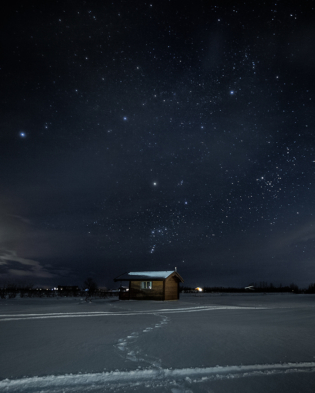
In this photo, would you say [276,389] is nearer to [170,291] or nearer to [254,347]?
[254,347]

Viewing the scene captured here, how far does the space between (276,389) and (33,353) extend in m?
5.11

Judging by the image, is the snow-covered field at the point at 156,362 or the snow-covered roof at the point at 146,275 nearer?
the snow-covered field at the point at 156,362

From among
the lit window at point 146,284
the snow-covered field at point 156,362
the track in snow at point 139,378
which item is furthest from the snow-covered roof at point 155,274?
the track in snow at point 139,378

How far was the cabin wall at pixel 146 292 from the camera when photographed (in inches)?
1218

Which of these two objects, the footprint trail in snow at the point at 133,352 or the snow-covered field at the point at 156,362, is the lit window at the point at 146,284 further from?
the footprint trail in snow at the point at 133,352

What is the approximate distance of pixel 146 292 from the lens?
104 ft

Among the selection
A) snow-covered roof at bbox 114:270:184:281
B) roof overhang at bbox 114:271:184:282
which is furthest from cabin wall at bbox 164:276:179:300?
snow-covered roof at bbox 114:270:184:281

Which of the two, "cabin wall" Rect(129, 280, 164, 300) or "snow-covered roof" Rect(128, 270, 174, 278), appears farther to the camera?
"snow-covered roof" Rect(128, 270, 174, 278)

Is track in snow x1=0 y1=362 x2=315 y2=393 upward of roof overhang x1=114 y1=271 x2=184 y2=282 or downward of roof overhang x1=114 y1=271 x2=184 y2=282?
downward

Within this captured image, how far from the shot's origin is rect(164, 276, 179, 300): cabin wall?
1236 inches

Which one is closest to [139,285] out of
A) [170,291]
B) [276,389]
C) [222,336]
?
[170,291]

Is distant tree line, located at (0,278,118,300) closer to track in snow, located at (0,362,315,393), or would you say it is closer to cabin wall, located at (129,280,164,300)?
cabin wall, located at (129,280,164,300)

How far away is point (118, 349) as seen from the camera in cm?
629

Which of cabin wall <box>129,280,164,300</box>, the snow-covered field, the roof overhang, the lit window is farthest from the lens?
the lit window
